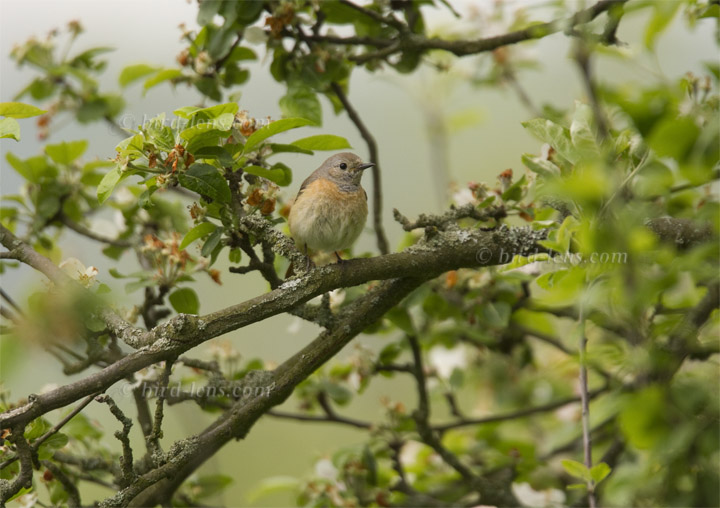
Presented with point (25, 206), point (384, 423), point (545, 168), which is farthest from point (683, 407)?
point (25, 206)

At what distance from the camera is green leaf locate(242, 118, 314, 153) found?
2742mm

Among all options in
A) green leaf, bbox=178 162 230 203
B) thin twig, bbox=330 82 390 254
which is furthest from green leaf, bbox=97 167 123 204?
thin twig, bbox=330 82 390 254

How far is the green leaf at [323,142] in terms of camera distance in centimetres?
292

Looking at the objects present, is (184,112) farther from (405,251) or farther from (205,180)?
A: (405,251)

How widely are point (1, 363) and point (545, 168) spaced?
216cm

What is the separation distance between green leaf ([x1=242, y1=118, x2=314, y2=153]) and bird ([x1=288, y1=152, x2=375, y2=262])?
3.55ft

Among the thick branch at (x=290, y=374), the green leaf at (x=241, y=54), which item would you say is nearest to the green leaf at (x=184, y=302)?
the thick branch at (x=290, y=374)

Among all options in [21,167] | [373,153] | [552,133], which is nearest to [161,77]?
[21,167]

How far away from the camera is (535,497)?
4059 millimetres

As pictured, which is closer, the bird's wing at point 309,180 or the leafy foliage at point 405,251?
the leafy foliage at point 405,251

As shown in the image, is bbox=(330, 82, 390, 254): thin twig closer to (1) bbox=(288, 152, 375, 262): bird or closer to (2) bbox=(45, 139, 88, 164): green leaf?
(1) bbox=(288, 152, 375, 262): bird

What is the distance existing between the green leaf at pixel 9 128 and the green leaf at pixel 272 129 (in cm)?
80

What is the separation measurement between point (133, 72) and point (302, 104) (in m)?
1.17

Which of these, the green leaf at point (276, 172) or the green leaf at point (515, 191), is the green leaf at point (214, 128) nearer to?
the green leaf at point (276, 172)
